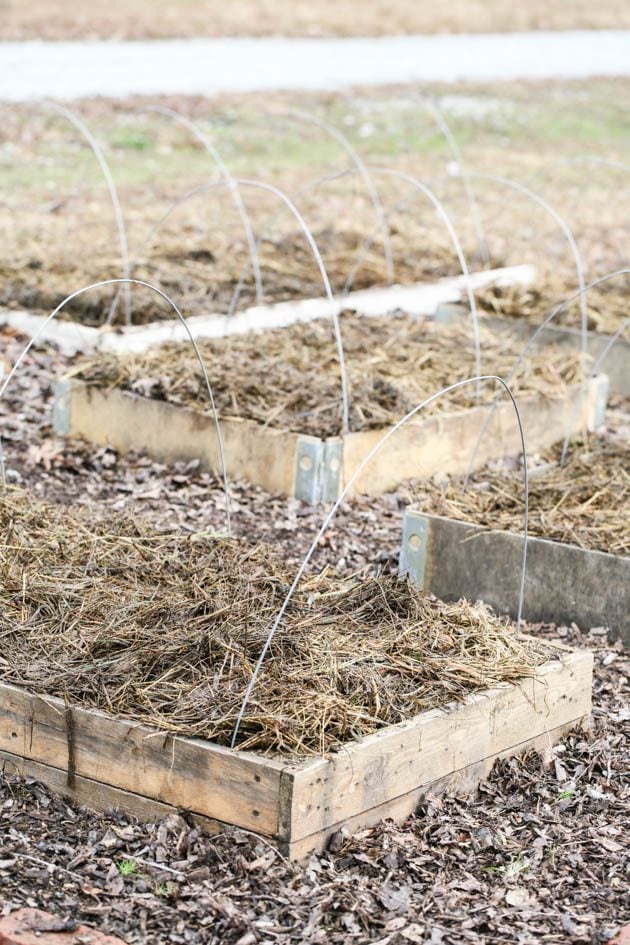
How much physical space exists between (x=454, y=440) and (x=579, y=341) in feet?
8.37

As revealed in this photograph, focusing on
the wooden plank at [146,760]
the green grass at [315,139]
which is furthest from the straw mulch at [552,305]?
the wooden plank at [146,760]

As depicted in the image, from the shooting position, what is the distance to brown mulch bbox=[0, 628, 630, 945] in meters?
3.61

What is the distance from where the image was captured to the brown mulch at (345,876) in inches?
142

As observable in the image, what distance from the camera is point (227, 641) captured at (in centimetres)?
445

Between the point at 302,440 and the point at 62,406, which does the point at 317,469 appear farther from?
the point at 62,406

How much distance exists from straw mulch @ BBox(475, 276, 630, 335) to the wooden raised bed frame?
6.01 metres

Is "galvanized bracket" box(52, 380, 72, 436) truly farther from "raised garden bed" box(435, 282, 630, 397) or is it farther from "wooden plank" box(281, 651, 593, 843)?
"wooden plank" box(281, 651, 593, 843)

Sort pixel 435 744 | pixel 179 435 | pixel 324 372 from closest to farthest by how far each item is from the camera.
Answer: pixel 435 744 → pixel 179 435 → pixel 324 372

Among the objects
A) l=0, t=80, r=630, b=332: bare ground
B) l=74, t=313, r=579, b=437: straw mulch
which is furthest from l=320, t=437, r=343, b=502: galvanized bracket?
l=0, t=80, r=630, b=332: bare ground

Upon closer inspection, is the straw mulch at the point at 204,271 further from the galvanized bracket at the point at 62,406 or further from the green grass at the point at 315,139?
the green grass at the point at 315,139

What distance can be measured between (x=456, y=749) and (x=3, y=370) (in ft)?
16.1

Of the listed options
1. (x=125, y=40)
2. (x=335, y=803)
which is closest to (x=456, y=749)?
(x=335, y=803)

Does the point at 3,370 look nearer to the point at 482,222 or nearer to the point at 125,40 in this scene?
the point at 482,222

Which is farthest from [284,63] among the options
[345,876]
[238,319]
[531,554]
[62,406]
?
[345,876]
